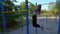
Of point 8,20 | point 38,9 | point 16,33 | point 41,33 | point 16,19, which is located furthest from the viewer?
point 16,19

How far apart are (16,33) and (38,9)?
2937mm

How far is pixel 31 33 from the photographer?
7.87 meters

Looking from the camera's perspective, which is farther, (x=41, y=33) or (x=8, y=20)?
(x=8, y=20)

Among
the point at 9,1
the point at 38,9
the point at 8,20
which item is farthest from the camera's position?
the point at 8,20

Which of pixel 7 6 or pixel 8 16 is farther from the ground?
pixel 7 6

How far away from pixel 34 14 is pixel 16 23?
17.9ft

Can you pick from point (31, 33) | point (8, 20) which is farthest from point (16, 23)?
point (31, 33)

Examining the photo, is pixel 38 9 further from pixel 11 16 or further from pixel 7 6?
pixel 11 16

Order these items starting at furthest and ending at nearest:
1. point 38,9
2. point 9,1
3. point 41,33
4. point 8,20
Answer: point 8,20 → point 9,1 → point 41,33 → point 38,9

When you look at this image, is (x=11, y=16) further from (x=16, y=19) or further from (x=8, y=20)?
(x=16, y=19)

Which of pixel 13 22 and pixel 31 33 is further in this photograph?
pixel 13 22

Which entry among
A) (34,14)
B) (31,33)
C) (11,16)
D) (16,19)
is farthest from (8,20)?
(34,14)

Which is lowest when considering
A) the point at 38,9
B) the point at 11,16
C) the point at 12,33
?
the point at 12,33

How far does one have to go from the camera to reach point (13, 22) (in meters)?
11.0
